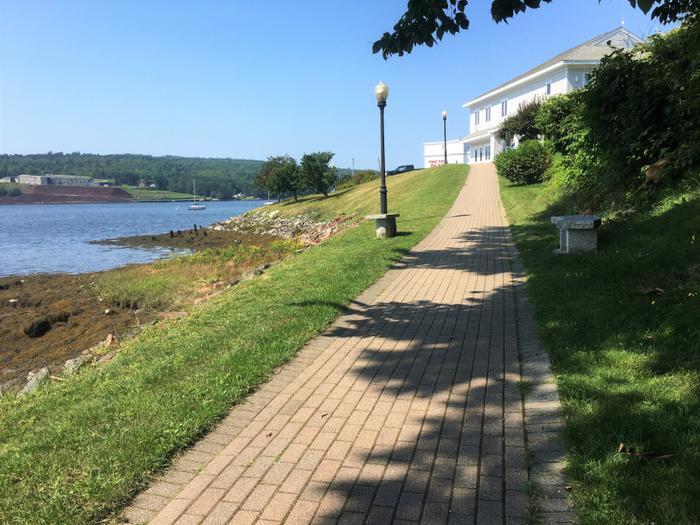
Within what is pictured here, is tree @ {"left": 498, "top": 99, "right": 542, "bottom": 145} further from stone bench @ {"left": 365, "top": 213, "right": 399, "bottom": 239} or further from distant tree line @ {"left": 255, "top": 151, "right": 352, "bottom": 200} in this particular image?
stone bench @ {"left": 365, "top": 213, "right": 399, "bottom": 239}

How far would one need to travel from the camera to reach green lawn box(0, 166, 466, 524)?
122 inches

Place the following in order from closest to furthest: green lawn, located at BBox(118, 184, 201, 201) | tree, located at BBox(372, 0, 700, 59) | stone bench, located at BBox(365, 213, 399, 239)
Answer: tree, located at BBox(372, 0, 700, 59)
stone bench, located at BBox(365, 213, 399, 239)
green lawn, located at BBox(118, 184, 201, 201)

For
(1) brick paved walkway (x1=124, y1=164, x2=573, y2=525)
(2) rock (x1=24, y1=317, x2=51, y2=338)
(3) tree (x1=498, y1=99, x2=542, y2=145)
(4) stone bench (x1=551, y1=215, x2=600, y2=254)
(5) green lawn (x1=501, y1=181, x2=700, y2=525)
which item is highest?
(3) tree (x1=498, y1=99, x2=542, y2=145)

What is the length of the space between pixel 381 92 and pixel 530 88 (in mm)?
36804

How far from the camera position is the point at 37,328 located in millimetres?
12445

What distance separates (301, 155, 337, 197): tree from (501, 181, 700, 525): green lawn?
4236 cm

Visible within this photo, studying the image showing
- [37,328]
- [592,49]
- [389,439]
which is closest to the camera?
[389,439]

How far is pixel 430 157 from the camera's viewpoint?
2891 inches

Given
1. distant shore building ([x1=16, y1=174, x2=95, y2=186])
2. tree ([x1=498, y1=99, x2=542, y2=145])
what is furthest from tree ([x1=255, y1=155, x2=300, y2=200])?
distant shore building ([x1=16, y1=174, x2=95, y2=186])

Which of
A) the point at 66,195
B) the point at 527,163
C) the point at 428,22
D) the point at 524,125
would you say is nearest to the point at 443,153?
the point at 524,125

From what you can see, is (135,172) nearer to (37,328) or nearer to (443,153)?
(443,153)

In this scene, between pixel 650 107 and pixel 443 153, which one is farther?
pixel 443 153

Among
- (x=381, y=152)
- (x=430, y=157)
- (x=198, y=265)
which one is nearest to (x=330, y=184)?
(x=430, y=157)

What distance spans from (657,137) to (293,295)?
21.4 feet
